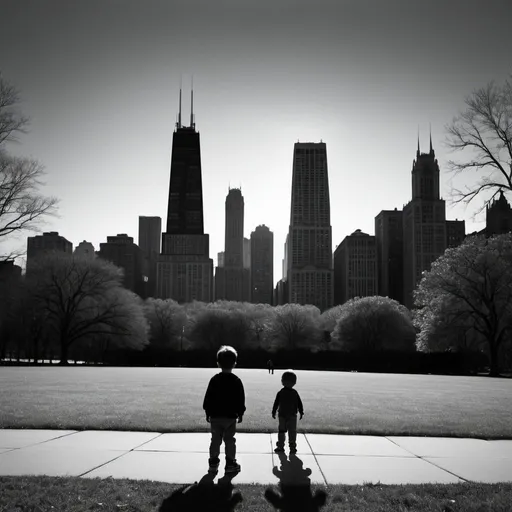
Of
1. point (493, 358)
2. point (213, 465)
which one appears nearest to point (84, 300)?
point (493, 358)

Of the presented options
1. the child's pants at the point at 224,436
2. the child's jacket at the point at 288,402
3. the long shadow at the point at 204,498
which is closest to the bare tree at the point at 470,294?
the child's jacket at the point at 288,402

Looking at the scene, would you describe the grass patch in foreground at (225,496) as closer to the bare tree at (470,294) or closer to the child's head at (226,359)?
the child's head at (226,359)

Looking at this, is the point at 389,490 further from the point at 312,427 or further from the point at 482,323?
the point at 482,323

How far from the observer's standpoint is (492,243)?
159ft

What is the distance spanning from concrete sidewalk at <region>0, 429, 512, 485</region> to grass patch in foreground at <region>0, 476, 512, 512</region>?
0.39 metres

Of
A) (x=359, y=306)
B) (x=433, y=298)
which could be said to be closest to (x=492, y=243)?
(x=433, y=298)

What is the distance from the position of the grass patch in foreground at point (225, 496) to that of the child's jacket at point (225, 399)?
39.1 inches

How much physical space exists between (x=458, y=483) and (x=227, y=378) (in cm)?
314

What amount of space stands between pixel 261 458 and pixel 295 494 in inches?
83.9

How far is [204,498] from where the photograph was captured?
5.77 m

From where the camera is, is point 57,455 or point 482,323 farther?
point 482,323

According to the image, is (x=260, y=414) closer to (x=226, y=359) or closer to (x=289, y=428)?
(x=289, y=428)

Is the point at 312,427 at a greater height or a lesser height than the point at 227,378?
lesser

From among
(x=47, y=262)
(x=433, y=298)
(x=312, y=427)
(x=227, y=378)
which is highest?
(x=47, y=262)
